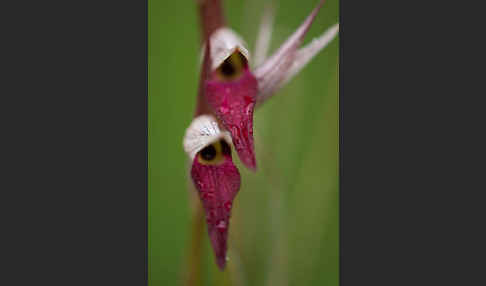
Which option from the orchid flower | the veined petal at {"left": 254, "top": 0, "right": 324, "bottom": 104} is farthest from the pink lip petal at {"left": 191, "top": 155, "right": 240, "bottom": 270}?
the veined petal at {"left": 254, "top": 0, "right": 324, "bottom": 104}

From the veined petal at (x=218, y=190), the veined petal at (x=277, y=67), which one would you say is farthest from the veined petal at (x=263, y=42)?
the veined petal at (x=218, y=190)

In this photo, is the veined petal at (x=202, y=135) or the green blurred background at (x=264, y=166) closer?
the veined petal at (x=202, y=135)

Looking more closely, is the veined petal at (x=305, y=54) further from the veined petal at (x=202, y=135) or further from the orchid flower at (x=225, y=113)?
the veined petal at (x=202, y=135)

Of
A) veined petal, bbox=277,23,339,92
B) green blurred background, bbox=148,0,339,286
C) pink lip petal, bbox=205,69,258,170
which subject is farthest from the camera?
green blurred background, bbox=148,0,339,286

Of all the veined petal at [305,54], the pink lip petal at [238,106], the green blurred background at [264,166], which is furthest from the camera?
the green blurred background at [264,166]

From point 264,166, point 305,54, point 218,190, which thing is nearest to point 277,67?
point 305,54

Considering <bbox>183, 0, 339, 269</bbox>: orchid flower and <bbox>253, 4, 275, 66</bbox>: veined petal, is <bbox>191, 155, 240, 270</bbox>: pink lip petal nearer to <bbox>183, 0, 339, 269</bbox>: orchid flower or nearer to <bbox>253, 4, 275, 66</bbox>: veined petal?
<bbox>183, 0, 339, 269</bbox>: orchid flower
